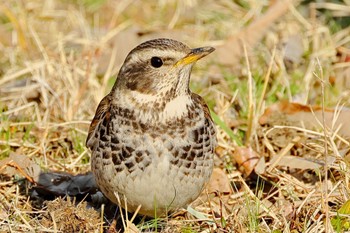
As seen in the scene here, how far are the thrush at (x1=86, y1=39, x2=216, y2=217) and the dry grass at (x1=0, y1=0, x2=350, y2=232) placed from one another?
333 mm

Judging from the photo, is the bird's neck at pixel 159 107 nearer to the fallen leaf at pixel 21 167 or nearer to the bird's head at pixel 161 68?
the bird's head at pixel 161 68

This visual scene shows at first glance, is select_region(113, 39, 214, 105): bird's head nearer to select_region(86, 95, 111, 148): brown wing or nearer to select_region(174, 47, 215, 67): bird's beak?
select_region(174, 47, 215, 67): bird's beak

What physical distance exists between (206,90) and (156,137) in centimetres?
256

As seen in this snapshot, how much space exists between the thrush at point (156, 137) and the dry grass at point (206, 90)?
333 mm

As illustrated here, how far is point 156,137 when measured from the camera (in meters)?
5.16

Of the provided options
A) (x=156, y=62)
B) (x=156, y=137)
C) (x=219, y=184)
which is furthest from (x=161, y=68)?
(x=219, y=184)

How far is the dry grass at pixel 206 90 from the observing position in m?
5.67

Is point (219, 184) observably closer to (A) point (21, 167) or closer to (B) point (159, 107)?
(B) point (159, 107)

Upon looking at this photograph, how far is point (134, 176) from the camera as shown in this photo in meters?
5.14

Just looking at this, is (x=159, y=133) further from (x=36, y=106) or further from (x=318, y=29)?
(x=318, y=29)

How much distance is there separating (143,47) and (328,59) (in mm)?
3704

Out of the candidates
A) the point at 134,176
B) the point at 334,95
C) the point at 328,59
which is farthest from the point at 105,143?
the point at 328,59

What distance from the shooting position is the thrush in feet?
16.9

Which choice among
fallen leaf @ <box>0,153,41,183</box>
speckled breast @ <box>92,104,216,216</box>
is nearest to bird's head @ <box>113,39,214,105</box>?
speckled breast @ <box>92,104,216,216</box>
